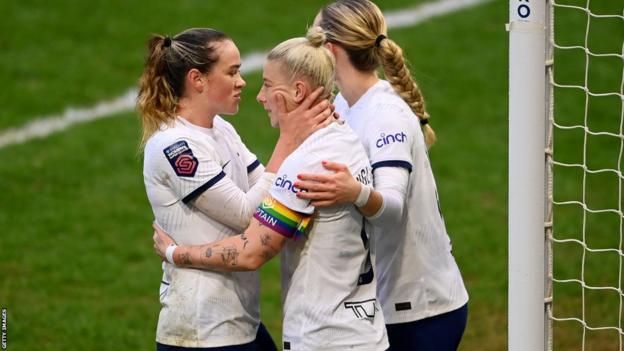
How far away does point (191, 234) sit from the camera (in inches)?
167

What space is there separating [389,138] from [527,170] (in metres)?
0.60

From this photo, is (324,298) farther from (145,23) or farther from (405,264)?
(145,23)

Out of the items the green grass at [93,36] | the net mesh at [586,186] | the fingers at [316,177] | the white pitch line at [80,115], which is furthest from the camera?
the green grass at [93,36]

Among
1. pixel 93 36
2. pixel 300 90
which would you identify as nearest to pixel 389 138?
pixel 300 90

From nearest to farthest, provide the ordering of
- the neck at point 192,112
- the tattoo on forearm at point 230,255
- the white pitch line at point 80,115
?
the tattoo on forearm at point 230,255, the neck at point 192,112, the white pitch line at point 80,115

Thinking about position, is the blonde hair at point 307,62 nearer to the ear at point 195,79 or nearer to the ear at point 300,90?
the ear at point 300,90

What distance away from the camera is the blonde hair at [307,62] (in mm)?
4102

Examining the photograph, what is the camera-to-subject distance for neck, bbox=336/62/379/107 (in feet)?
15.3

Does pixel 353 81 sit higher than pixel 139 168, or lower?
higher

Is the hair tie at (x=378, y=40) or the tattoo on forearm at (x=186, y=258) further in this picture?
the hair tie at (x=378, y=40)

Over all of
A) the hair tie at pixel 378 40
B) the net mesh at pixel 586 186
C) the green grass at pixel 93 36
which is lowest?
the net mesh at pixel 586 186

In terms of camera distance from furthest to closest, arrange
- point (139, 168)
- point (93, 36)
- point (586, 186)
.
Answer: point (93, 36) → point (139, 168) → point (586, 186)

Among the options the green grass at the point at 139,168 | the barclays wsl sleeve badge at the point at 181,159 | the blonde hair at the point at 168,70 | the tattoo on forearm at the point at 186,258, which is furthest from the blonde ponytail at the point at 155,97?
the green grass at the point at 139,168

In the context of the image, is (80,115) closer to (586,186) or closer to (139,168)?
(139,168)
